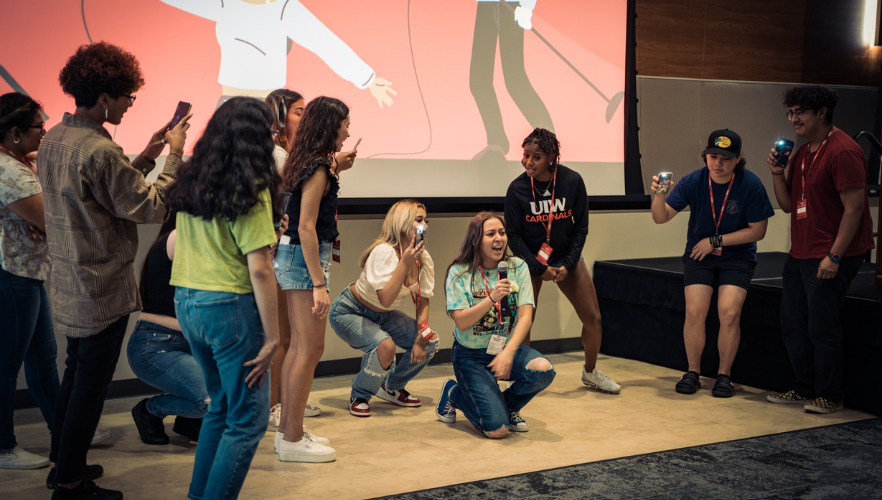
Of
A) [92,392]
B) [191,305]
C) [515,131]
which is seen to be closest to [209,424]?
[191,305]

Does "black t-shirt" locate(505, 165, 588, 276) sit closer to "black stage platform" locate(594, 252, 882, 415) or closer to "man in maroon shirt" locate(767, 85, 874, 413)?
"black stage platform" locate(594, 252, 882, 415)

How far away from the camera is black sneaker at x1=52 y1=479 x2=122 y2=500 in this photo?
2574 millimetres

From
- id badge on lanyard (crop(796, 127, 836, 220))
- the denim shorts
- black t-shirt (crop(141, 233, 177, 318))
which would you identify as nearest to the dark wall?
id badge on lanyard (crop(796, 127, 836, 220))

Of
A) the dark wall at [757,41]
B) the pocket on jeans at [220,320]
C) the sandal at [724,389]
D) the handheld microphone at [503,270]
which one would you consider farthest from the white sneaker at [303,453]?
the dark wall at [757,41]

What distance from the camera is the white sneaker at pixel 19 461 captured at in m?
3.03

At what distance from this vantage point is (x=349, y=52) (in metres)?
4.61

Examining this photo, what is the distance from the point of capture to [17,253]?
9.75 feet

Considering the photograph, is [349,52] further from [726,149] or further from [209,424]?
[209,424]

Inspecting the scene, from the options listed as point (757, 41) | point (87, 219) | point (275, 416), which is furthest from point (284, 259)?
point (757, 41)

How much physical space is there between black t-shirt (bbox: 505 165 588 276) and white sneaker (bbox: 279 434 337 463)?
5.15ft

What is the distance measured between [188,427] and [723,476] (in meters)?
2.15

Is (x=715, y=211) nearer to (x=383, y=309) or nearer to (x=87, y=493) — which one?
(x=383, y=309)

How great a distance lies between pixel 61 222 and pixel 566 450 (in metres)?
2.11

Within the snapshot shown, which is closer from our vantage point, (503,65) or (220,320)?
(220,320)
